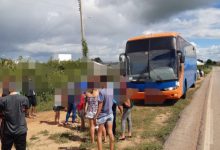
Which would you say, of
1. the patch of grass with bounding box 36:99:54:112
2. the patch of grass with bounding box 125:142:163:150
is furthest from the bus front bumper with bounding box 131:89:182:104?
the patch of grass with bounding box 125:142:163:150

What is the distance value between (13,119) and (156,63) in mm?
11375

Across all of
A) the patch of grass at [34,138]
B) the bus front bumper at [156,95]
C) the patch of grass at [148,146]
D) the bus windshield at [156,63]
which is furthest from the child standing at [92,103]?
the bus windshield at [156,63]

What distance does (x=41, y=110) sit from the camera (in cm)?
1625

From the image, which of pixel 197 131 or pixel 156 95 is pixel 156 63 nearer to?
pixel 156 95

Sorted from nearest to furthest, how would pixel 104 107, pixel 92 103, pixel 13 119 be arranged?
pixel 13 119 → pixel 104 107 → pixel 92 103

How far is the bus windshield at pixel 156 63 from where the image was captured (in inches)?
659

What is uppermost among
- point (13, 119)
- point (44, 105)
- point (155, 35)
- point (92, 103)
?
point (155, 35)

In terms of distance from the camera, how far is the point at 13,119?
6055 mm

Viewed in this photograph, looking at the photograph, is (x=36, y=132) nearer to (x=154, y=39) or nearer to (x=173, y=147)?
(x=173, y=147)

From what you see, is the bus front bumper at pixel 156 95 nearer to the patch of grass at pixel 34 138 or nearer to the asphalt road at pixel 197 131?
the asphalt road at pixel 197 131

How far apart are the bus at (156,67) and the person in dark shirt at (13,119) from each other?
10492 mm

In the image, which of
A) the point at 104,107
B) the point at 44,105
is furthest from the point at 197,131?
the point at 44,105

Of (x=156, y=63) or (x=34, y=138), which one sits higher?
(x=156, y=63)

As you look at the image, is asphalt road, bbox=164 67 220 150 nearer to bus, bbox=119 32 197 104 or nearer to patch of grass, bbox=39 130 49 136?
bus, bbox=119 32 197 104
